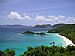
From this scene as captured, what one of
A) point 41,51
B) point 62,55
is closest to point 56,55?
point 62,55

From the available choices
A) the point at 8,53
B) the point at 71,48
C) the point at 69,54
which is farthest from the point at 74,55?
the point at 8,53

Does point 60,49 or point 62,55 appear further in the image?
point 60,49

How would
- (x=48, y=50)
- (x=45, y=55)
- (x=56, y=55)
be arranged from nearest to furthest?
(x=56, y=55), (x=45, y=55), (x=48, y=50)

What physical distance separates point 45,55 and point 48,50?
1103 mm

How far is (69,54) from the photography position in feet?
48.1

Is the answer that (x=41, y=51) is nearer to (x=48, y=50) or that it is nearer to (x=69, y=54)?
(x=48, y=50)

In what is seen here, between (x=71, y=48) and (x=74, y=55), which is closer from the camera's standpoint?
(x=74, y=55)

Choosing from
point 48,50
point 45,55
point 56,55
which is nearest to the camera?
point 56,55

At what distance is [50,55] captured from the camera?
14555 mm

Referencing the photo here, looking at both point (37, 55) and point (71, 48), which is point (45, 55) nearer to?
point (37, 55)

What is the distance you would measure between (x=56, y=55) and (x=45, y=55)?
1.15m

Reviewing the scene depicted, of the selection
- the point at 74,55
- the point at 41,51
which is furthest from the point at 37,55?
the point at 74,55

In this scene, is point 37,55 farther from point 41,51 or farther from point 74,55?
point 74,55

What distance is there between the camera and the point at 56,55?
1405 cm
